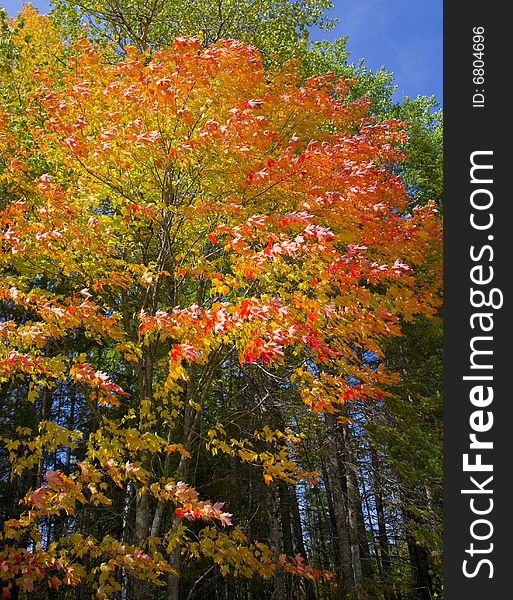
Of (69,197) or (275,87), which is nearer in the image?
(69,197)

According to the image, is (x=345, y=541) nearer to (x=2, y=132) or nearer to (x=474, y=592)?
(x=474, y=592)

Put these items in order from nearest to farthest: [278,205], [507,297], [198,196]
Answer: [507,297], [198,196], [278,205]

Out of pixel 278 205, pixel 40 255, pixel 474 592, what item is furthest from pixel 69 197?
pixel 474 592

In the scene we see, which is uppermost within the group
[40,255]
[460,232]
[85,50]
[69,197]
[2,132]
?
[85,50]

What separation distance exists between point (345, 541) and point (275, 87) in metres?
7.54

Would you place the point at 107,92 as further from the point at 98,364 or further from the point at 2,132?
the point at 98,364

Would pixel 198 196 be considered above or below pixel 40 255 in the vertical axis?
above

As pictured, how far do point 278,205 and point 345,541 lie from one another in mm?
5897

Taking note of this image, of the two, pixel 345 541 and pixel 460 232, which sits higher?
pixel 460 232

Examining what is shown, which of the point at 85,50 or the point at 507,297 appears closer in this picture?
the point at 507,297

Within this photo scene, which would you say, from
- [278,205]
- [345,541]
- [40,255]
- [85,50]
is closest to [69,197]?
[40,255]

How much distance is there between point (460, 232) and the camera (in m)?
3.41

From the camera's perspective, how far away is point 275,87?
23.7ft

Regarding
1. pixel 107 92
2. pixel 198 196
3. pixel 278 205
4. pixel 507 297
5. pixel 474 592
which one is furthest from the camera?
pixel 278 205
